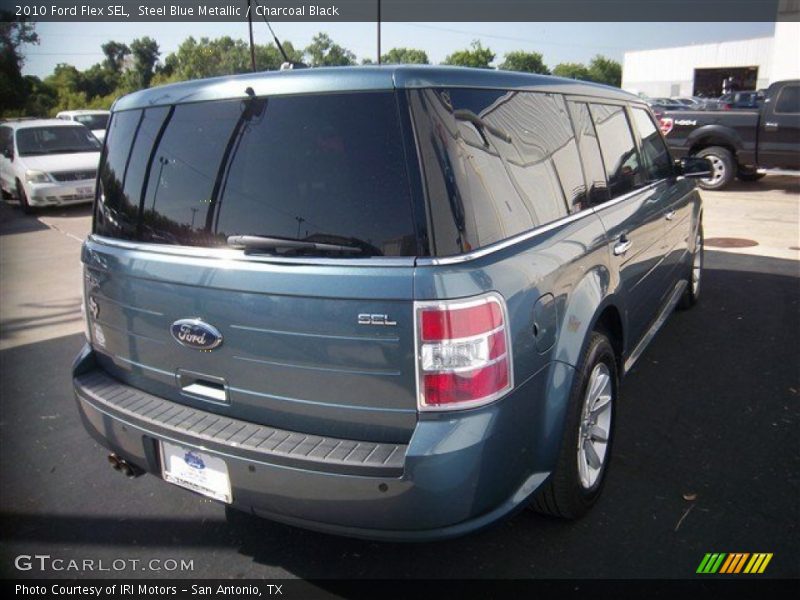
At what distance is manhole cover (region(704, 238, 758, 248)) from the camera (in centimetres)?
795

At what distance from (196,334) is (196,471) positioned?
20.1 inches

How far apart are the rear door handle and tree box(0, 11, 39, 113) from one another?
19.6ft

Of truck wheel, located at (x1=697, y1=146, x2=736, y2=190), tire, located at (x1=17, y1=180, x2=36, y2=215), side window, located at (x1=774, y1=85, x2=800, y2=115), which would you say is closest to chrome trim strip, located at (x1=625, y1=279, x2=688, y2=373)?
truck wheel, located at (x1=697, y1=146, x2=736, y2=190)

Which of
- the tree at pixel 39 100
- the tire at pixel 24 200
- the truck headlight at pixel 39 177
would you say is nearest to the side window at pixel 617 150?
the truck headlight at pixel 39 177

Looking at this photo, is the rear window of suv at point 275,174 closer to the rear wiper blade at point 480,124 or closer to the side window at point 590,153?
the rear wiper blade at point 480,124

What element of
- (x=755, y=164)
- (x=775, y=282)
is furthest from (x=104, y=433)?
(x=755, y=164)

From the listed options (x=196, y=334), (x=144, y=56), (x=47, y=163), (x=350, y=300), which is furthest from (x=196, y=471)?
(x=144, y=56)

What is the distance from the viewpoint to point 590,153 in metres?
3.07

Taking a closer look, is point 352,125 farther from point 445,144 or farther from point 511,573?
point 511,573

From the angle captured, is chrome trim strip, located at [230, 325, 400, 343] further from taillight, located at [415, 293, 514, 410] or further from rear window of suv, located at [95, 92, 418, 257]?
rear window of suv, located at [95, 92, 418, 257]

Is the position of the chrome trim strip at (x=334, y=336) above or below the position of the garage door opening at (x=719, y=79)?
below

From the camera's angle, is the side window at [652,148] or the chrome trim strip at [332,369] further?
the side window at [652,148]

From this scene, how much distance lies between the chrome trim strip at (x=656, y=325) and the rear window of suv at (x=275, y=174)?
6.69 feet

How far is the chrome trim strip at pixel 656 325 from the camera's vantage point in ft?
11.5
